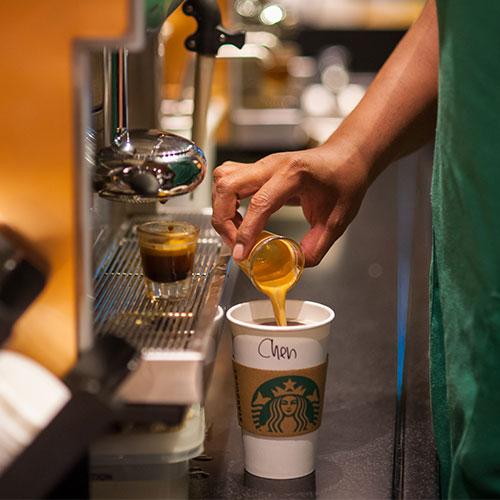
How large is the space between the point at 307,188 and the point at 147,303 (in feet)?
0.89

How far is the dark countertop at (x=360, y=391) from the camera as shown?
91 cm

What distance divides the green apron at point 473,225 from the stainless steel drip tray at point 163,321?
24 centimetres

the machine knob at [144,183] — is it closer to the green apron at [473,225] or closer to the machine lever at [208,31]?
the green apron at [473,225]

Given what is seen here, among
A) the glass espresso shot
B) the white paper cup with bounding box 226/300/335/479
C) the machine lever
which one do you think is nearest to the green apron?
the white paper cup with bounding box 226/300/335/479

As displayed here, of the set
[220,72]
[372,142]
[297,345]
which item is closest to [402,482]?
[297,345]

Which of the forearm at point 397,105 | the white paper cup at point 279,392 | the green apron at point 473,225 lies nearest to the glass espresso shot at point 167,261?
the white paper cup at point 279,392

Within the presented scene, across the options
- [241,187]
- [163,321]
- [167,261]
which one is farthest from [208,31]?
[163,321]

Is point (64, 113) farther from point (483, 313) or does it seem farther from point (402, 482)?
point (402, 482)

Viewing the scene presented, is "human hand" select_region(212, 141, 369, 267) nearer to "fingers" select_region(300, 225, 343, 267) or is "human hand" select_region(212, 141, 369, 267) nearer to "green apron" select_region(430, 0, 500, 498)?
"fingers" select_region(300, 225, 343, 267)

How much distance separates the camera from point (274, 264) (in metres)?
1.03

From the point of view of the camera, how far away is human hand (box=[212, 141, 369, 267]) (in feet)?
3.57

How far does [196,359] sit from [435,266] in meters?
0.27

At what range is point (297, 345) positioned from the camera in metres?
0.86

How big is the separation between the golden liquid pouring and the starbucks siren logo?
133 millimetres
